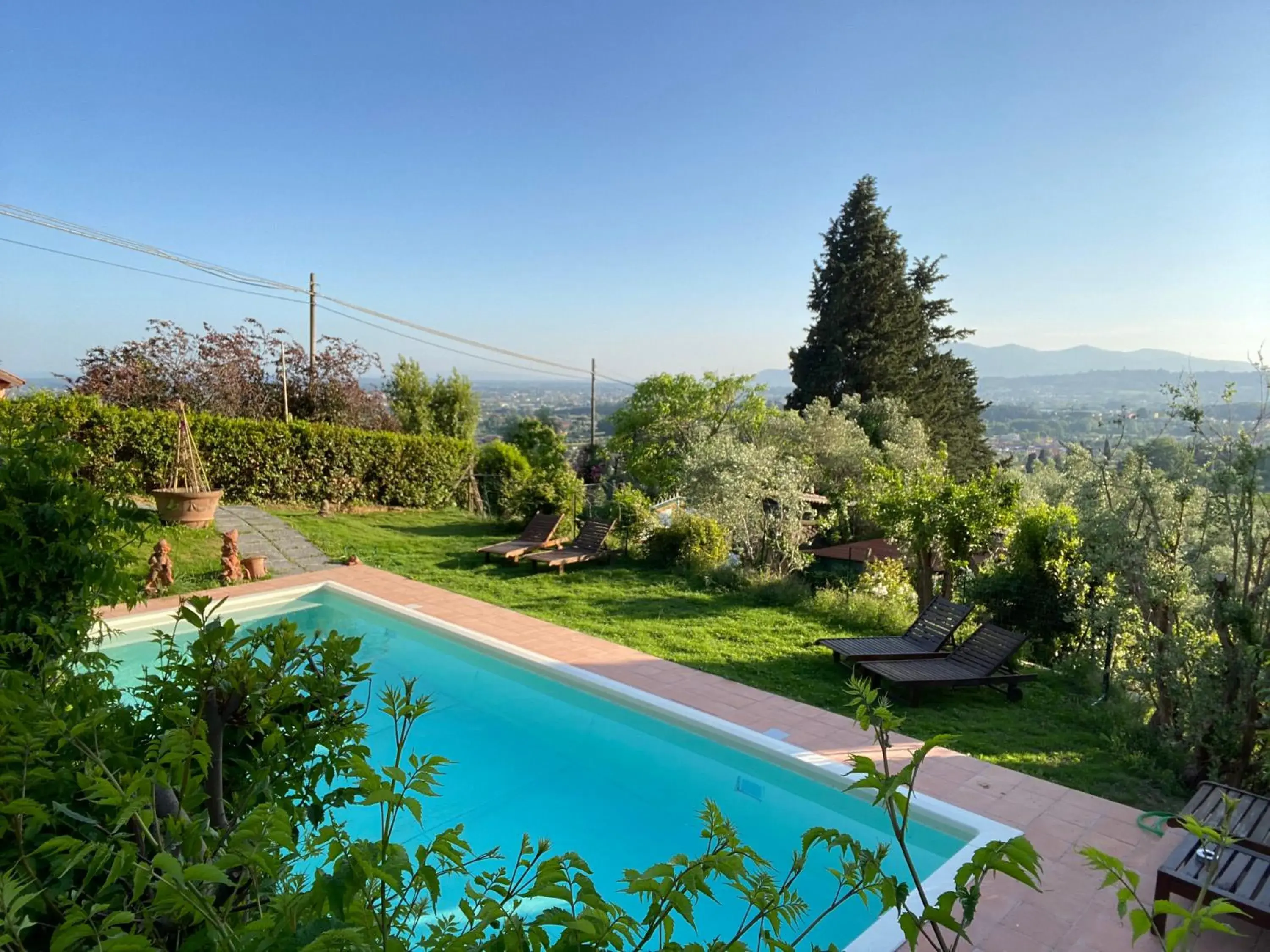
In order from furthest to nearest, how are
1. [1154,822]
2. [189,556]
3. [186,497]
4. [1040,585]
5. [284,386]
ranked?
[284,386], [186,497], [189,556], [1040,585], [1154,822]

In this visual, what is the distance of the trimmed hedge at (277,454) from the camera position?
13062mm

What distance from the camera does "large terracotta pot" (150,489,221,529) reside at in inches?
482

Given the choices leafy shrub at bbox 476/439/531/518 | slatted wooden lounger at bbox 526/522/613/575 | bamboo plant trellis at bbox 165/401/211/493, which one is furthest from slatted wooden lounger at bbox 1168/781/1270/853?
leafy shrub at bbox 476/439/531/518

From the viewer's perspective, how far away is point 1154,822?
15.5ft

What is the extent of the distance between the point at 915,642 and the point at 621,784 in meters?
3.76

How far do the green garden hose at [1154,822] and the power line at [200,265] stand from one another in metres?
21.6

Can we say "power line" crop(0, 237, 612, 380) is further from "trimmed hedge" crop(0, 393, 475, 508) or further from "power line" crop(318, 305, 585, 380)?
"trimmed hedge" crop(0, 393, 475, 508)

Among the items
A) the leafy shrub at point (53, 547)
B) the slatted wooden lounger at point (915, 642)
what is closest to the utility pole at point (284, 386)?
the slatted wooden lounger at point (915, 642)

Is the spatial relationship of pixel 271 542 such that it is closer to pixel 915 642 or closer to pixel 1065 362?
pixel 915 642

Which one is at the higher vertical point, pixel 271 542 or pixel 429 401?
pixel 429 401

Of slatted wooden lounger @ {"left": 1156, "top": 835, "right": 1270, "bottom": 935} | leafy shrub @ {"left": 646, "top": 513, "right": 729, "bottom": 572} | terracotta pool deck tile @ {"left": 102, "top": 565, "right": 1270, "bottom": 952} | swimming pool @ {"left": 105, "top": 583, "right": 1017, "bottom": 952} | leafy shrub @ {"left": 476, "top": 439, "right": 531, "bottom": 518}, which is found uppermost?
leafy shrub @ {"left": 476, "top": 439, "right": 531, "bottom": 518}

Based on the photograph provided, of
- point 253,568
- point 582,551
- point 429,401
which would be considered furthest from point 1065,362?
point 253,568

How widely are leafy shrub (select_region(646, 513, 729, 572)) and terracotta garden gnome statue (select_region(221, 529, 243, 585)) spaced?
658 cm

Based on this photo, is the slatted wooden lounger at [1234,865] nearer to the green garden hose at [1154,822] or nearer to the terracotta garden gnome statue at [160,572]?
the green garden hose at [1154,822]
